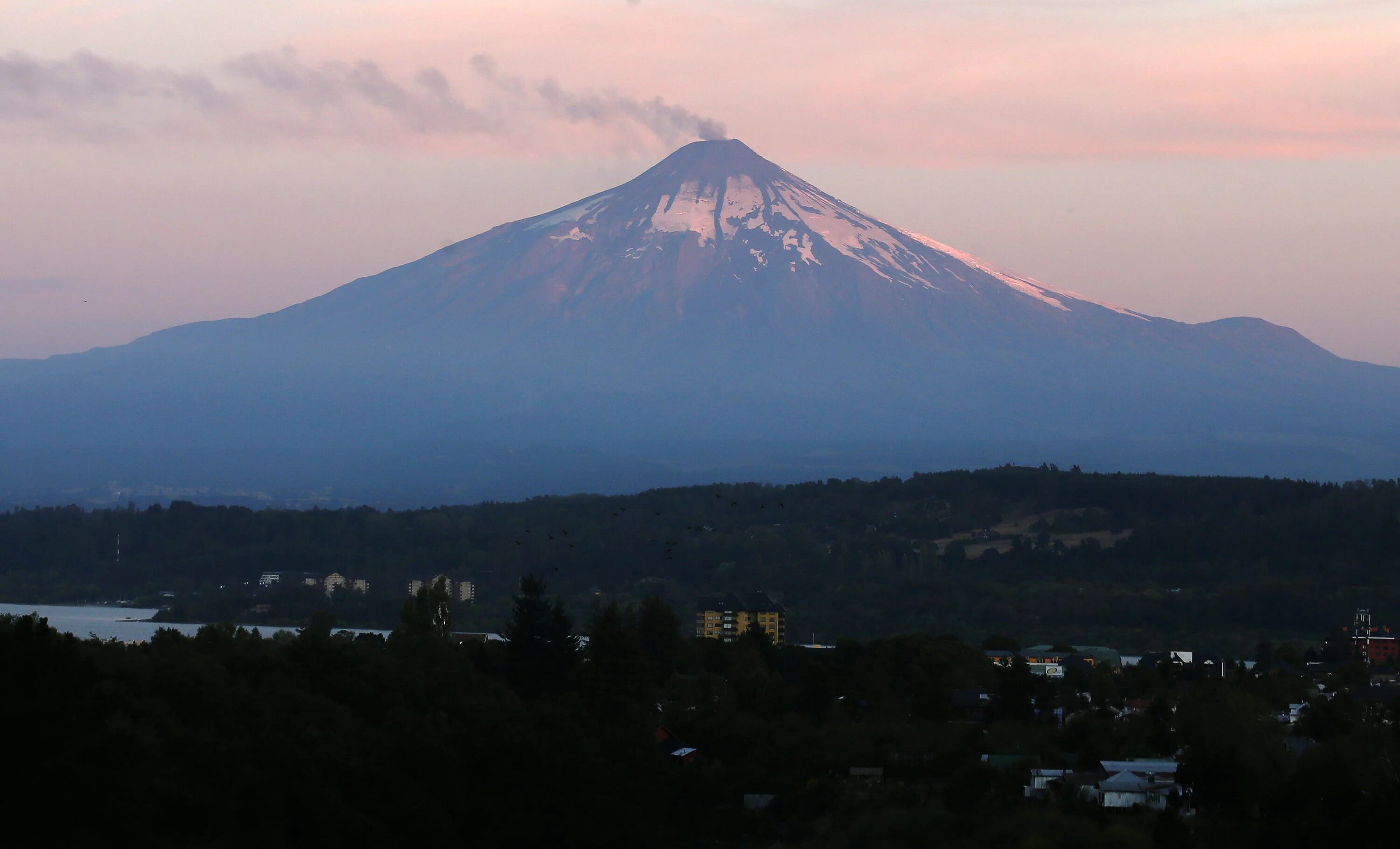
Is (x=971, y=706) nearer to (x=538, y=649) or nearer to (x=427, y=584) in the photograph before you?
(x=538, y=649)

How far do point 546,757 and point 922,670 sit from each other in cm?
2251

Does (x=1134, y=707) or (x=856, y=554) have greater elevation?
(x=856, y=554)

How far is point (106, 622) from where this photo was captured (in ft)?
282

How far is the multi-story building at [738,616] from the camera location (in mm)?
83438

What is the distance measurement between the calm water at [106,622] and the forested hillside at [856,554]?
264cm

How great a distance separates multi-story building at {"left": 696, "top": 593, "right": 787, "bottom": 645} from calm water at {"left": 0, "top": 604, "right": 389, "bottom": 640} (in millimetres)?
12481

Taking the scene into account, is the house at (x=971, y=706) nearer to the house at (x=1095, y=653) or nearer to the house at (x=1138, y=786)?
the house at (x=1138, y=786)

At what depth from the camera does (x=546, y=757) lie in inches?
1412

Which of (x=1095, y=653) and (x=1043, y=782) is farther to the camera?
(x=1095, y=653)

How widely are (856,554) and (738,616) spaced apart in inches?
856

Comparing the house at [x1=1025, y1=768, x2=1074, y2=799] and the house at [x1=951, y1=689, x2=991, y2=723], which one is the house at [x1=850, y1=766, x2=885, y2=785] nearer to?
the house at [x1=1025, y1=768, x2=1074, y2=799]

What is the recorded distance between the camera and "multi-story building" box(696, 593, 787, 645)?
274ft

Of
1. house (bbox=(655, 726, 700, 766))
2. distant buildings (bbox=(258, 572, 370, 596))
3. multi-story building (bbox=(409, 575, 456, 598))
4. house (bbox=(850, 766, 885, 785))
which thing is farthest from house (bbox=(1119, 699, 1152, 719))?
distant buildings (bbox=(258, 572, 370, 596))

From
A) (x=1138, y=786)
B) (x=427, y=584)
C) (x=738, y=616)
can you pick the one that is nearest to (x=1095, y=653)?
(x=738, y=616)
